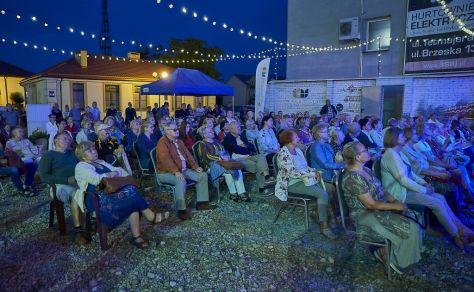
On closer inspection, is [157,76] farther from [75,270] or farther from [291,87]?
[75,270]

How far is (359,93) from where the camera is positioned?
1388 cm

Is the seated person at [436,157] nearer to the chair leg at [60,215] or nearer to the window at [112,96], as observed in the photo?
the chair leg at [60,215]

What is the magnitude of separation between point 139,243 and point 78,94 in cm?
1705

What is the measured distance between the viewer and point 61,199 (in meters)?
4.08

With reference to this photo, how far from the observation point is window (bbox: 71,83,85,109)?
18.5 meters

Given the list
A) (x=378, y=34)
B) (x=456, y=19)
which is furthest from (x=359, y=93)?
(x=456, y=19)

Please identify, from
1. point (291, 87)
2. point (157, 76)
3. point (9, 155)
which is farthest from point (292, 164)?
point (157, 76)

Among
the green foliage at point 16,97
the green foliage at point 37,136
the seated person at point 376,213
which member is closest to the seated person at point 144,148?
the seated person at point 376,213

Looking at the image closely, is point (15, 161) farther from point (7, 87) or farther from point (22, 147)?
point (7, 87)

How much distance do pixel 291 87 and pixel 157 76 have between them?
8528 millimetres

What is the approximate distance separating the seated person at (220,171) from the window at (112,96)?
50.4 feet

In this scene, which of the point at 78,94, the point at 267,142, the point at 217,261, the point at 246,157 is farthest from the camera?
the point at 78,94

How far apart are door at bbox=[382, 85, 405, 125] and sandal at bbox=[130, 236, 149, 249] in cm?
1200

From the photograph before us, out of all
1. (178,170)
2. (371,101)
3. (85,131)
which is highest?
(371,101)
